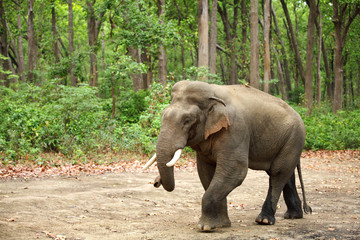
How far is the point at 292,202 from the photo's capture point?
8.00 m

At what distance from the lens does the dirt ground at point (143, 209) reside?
248 inches

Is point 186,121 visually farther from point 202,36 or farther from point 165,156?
point 202,36

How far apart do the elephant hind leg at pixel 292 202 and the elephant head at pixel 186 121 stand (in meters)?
2.28

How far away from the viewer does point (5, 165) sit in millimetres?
12664

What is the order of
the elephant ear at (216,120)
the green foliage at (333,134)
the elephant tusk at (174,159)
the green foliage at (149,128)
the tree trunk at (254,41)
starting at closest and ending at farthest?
1. the elephant tusk at (174,159)
2. the elephant ear at (216,120)
3. the green foliage at (149,128)
4. the green foliage at (333,134)
5. the tree trunk at (254,41)

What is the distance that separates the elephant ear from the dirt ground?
1.50 m

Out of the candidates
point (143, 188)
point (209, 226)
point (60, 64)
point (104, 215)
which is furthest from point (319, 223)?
point (60, 64)

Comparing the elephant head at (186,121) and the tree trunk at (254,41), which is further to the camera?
the tree trunk at (254,41)

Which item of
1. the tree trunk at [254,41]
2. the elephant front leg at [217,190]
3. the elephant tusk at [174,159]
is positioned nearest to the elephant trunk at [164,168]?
the elephant tusk at [174,159]

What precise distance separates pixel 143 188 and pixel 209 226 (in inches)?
169

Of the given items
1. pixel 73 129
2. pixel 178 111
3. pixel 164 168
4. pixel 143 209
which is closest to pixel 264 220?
pixel 164 168

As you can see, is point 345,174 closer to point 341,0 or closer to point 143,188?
point 143,188

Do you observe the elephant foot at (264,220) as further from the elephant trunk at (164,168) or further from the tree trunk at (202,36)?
the tree trunk at (202,36)

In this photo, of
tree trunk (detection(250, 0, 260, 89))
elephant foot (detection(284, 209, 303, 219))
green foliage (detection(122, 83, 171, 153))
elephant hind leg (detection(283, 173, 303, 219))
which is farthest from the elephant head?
tree trunk (detection(250, 0, 260, 89))
